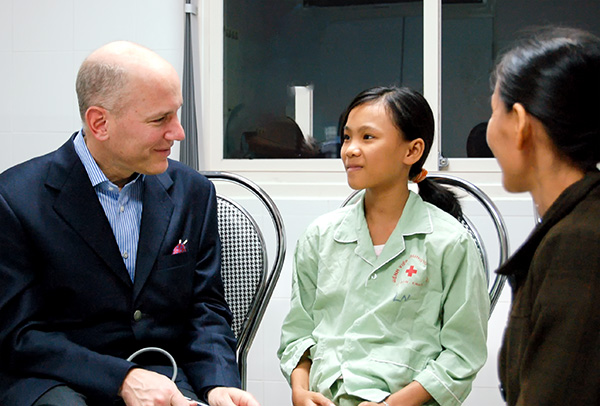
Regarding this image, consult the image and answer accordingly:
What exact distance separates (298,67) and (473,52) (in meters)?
0.79

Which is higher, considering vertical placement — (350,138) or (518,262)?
(350,138)

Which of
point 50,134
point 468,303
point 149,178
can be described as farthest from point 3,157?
point 468,303

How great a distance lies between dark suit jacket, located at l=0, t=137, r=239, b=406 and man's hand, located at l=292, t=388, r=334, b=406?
0.49ft

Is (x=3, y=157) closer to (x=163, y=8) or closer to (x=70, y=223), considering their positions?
(x=163, y=8)

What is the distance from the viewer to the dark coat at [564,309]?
91 cm

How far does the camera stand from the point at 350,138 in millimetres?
1787

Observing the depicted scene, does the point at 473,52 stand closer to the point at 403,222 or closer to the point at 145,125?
the point at 403,222

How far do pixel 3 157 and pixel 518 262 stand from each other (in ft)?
8.73

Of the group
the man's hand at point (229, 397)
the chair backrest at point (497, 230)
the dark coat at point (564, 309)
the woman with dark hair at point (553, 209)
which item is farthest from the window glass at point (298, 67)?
the dark coat at point (564, 309)

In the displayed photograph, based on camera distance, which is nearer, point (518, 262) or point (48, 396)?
point (518, 262)

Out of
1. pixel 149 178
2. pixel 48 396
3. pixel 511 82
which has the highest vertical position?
pixel 511 82

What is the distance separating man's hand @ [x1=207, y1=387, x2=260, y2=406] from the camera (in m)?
1.51

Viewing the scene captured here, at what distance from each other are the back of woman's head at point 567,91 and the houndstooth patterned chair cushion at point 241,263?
0.95 m

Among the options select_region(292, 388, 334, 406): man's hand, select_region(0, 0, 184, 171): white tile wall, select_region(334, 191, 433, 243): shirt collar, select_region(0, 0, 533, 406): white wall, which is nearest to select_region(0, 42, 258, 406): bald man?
select_region(292, 388, 334, 406): man's hand
